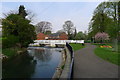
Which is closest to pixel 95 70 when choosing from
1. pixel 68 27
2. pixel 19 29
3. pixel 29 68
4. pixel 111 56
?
pixel 111 56

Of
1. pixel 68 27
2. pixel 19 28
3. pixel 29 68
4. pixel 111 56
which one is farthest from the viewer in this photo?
pixel 68 27

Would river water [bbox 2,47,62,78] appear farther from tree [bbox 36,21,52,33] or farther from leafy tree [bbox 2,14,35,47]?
tree [bbox 36,21,52,33]

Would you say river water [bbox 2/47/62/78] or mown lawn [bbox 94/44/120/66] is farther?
river water [bbox 2/47/62/78]

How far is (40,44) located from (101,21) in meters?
19.4

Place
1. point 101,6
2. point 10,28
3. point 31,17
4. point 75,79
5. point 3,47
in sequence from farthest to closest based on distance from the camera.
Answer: point 31,17 → point 101,6 → point 10,28 → point 3,47 → point 75,79

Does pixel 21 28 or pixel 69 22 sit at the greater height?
pixel 69 22

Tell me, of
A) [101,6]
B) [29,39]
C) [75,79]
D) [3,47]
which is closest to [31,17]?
[29,39]

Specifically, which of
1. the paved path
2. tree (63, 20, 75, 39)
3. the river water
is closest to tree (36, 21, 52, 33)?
tree (63, 20, 75, 39)

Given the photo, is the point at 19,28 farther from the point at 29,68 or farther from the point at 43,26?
the point at 43,26

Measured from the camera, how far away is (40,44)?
31.6 m

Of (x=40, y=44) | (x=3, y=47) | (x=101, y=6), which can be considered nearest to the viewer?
(x=3, y=47)

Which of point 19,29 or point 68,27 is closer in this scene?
point 19,29

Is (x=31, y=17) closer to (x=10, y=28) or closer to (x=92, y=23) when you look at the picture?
(x=10, y=28)

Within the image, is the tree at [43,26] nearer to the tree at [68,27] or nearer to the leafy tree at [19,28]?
the tree at [68,27]
